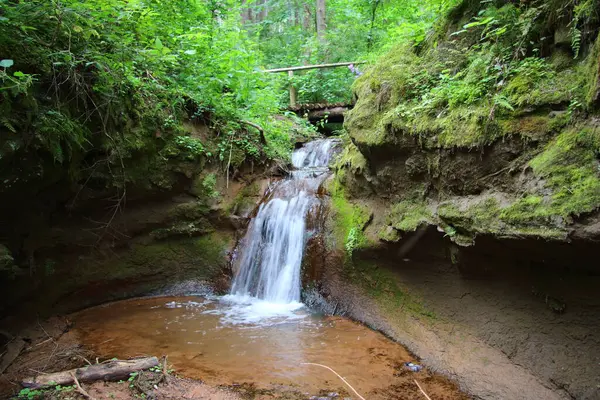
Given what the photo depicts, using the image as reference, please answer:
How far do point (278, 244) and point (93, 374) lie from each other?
3577 mm

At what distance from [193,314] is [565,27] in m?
5.81

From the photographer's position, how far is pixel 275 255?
260 inches

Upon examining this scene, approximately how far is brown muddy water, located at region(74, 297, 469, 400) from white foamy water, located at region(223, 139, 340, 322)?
147mm

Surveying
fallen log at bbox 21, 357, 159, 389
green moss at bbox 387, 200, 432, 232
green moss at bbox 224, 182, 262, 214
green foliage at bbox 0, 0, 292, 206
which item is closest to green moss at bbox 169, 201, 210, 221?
green moss at bbox 224, 182, 262, 214

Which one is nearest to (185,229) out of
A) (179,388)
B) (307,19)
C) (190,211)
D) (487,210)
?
(190,211)

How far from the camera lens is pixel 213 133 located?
24.7ft

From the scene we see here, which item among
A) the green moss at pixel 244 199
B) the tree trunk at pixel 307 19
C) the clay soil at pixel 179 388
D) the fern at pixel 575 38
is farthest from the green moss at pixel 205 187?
the tree trunk at pixel 307 19

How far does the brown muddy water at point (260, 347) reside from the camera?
3.77 m

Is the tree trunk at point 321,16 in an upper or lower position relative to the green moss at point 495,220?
upper

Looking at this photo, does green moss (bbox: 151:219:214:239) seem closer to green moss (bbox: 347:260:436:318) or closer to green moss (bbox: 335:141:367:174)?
green moss (bbox: 335:141:367:174)

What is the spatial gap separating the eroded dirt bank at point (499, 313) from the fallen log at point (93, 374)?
119 inches

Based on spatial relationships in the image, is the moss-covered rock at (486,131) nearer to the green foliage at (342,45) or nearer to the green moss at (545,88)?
the green moss at (545,88)

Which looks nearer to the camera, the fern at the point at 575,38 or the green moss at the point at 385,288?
the fern at the point at 575,38

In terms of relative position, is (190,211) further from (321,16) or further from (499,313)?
(321,16)
